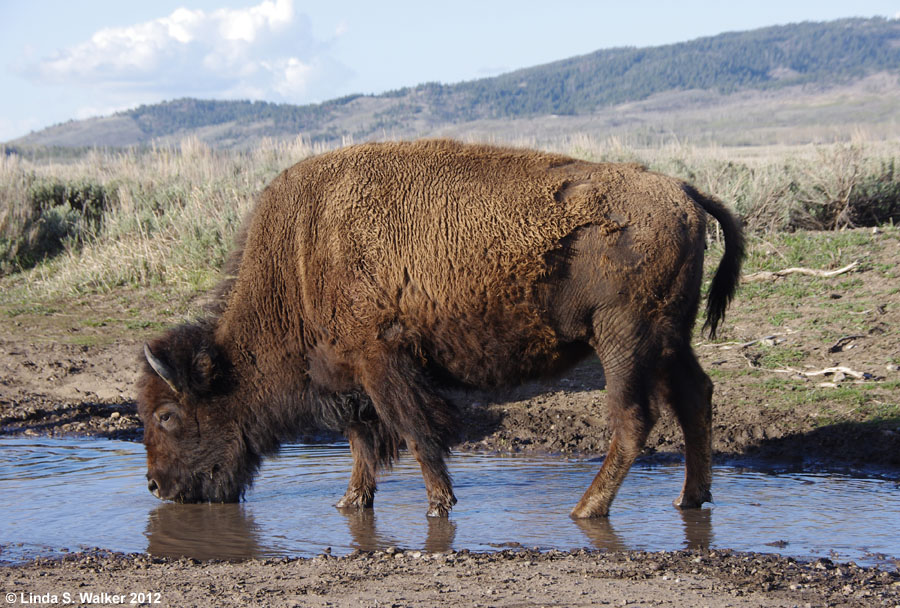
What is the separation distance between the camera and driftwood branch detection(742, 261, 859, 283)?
1016 centimetres

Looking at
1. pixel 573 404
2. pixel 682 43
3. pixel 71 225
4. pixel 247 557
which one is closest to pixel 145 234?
pixel 71 225

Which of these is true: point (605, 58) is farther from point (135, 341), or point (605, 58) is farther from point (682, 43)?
point (135, 341)

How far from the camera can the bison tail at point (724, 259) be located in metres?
6.07

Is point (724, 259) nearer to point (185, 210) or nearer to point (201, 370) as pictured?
point (201, 370)

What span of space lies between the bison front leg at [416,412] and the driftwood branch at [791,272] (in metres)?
5.82

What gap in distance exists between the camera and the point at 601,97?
128 meters

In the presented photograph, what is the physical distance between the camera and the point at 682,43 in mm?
161625

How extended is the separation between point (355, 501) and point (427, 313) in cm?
141

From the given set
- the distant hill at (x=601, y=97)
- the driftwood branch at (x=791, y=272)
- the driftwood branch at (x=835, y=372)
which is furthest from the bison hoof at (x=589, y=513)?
the distant hill at (x=601, y=97)

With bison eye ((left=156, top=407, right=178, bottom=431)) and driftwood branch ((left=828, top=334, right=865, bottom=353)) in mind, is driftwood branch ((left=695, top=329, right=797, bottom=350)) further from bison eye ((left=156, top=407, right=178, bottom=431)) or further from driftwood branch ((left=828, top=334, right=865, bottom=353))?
bison eye ((left=156, top=407, right=178, bottom=431))

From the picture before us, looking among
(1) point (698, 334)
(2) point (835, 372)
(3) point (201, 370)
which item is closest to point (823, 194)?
(1) point (698, 334)

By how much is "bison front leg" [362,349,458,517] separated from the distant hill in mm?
85482

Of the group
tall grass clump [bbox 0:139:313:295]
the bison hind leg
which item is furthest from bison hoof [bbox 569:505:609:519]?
tall grass clump [bbox 0:139:313:295]

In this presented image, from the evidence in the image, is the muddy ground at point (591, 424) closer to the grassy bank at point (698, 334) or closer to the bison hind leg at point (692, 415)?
the grassy bank at point (698, 334)
